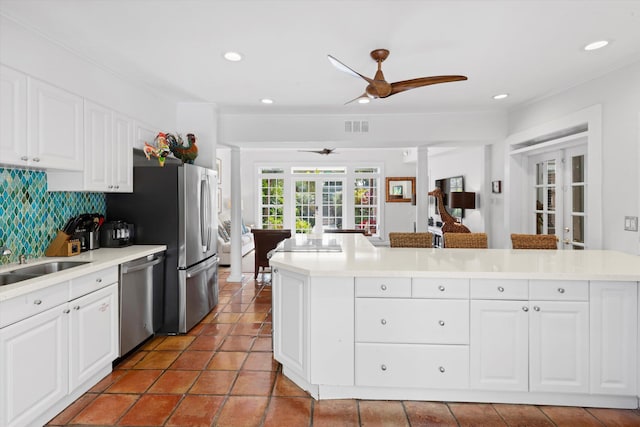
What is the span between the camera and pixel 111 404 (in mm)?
2201

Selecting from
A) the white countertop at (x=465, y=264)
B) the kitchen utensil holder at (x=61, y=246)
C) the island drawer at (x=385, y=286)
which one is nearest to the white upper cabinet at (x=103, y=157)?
the kitchen utensil holder at (x=61, y=246)

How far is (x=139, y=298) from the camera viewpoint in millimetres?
2926

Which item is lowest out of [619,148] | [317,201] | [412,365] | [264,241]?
[412,365]

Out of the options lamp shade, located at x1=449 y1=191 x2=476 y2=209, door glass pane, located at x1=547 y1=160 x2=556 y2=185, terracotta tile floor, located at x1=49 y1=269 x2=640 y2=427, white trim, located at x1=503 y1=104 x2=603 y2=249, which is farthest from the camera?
lamp shade, located at x1=449 y1=191 x2=476 y2=209

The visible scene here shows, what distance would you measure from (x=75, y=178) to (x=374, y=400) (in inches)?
109

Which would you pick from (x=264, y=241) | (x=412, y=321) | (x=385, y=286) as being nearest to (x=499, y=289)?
(x=412, y=321)

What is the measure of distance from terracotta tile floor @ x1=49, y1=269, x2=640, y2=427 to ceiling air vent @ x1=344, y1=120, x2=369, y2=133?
10.3ft

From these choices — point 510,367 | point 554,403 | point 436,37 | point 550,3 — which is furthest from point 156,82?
point 554,403

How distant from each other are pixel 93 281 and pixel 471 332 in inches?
100

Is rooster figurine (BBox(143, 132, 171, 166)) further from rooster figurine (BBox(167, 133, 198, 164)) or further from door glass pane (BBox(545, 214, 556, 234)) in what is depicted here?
door glass pane (BBox(545, 214, 556, 234))

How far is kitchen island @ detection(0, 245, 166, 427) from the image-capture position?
1.75 m

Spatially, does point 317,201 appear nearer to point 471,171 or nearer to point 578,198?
point 471,171

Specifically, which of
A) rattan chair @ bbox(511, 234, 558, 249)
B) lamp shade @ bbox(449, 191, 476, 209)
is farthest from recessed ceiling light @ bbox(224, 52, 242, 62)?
lamp shade @ bbox(449, 191, 476, 209)

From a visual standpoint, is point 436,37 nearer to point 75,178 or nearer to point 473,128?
point 473,128
